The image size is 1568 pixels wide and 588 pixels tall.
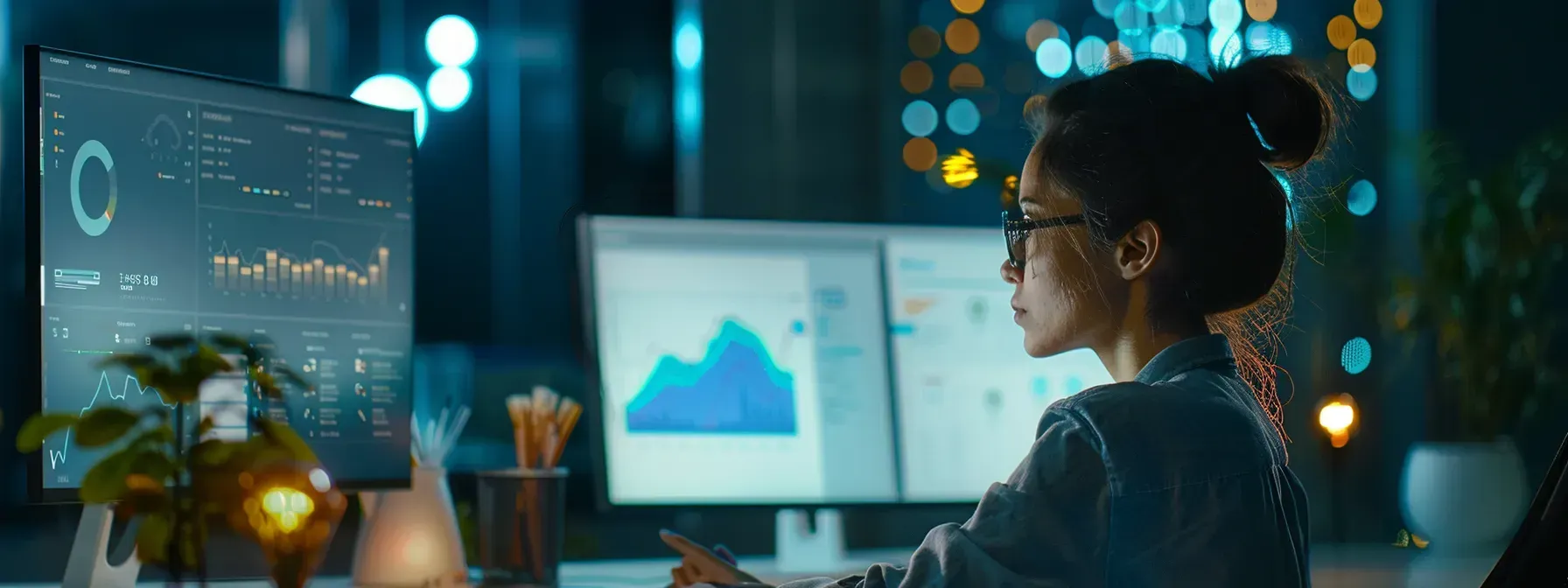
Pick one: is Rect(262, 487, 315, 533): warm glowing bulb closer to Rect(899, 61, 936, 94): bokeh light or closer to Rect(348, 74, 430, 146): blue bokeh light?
Rect(348, 74, 430, 146): blue bokeh light

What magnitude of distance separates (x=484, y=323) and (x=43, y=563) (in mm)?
1201

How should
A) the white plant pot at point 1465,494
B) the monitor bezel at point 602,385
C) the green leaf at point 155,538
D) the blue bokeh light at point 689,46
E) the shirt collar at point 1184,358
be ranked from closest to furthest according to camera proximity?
the green leaf at point 155,538
the shirt collar at point 1184,358
the monitor bezel at point 602,385
the white plant pot at point 1465,494
the blue bokeh light at point 689,46

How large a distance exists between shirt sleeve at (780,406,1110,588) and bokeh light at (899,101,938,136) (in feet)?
6.82

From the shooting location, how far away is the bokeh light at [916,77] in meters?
3.07

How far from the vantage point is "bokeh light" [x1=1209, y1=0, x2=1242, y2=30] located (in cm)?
349

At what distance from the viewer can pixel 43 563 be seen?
7.45ft

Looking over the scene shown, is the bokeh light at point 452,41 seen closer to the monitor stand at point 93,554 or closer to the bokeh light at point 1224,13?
the bokeh light at point 1224,13

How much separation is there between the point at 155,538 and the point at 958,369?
1128 mm

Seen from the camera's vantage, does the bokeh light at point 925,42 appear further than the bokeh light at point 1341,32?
No

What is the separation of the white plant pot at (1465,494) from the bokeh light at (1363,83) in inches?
50.3

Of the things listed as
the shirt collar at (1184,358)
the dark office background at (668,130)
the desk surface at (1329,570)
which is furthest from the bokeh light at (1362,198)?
the shirt collar at (1184,358)

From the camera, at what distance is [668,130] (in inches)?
121

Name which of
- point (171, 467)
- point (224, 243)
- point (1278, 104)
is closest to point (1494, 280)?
point (1278, 104)

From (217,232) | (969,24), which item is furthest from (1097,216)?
(969,24)
